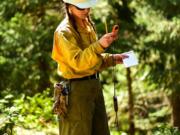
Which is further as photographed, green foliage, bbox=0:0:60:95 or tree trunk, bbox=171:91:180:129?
tree trunk, bbox=171:91:180:129

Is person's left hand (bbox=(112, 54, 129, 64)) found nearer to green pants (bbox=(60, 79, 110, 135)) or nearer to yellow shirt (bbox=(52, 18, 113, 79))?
yellow shirt (bbox=(52, 18, 113, 79))

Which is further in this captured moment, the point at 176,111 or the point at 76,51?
the point at 176,111

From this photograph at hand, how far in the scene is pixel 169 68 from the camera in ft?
38.5

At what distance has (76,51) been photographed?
384 cm

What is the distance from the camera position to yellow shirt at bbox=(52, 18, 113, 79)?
381 centimetres

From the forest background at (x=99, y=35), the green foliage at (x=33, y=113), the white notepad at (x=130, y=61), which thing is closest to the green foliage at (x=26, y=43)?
the forest background at (x=99, y=35)

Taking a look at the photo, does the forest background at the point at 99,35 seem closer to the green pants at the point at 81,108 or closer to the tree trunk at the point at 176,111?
the tree trunk at the point at 176,111

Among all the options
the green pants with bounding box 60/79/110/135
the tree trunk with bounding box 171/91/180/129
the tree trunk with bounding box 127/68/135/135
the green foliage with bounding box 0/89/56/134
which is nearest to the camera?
the green pants with bounding box 60/79/110/135

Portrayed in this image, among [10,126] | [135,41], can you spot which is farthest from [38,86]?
[10,126]

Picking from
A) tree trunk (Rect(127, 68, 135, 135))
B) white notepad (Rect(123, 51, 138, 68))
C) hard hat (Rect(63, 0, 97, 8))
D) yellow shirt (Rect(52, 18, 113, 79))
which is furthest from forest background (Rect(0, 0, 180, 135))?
hard hat (Rect(63, 0, 97, 8))

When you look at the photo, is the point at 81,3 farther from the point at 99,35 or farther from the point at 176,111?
the point at 176,111

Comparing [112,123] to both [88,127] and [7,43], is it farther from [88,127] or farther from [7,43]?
[88,127]

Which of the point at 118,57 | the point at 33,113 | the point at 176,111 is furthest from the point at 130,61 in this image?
the point at 176,111

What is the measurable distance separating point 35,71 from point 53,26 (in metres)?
1.38
